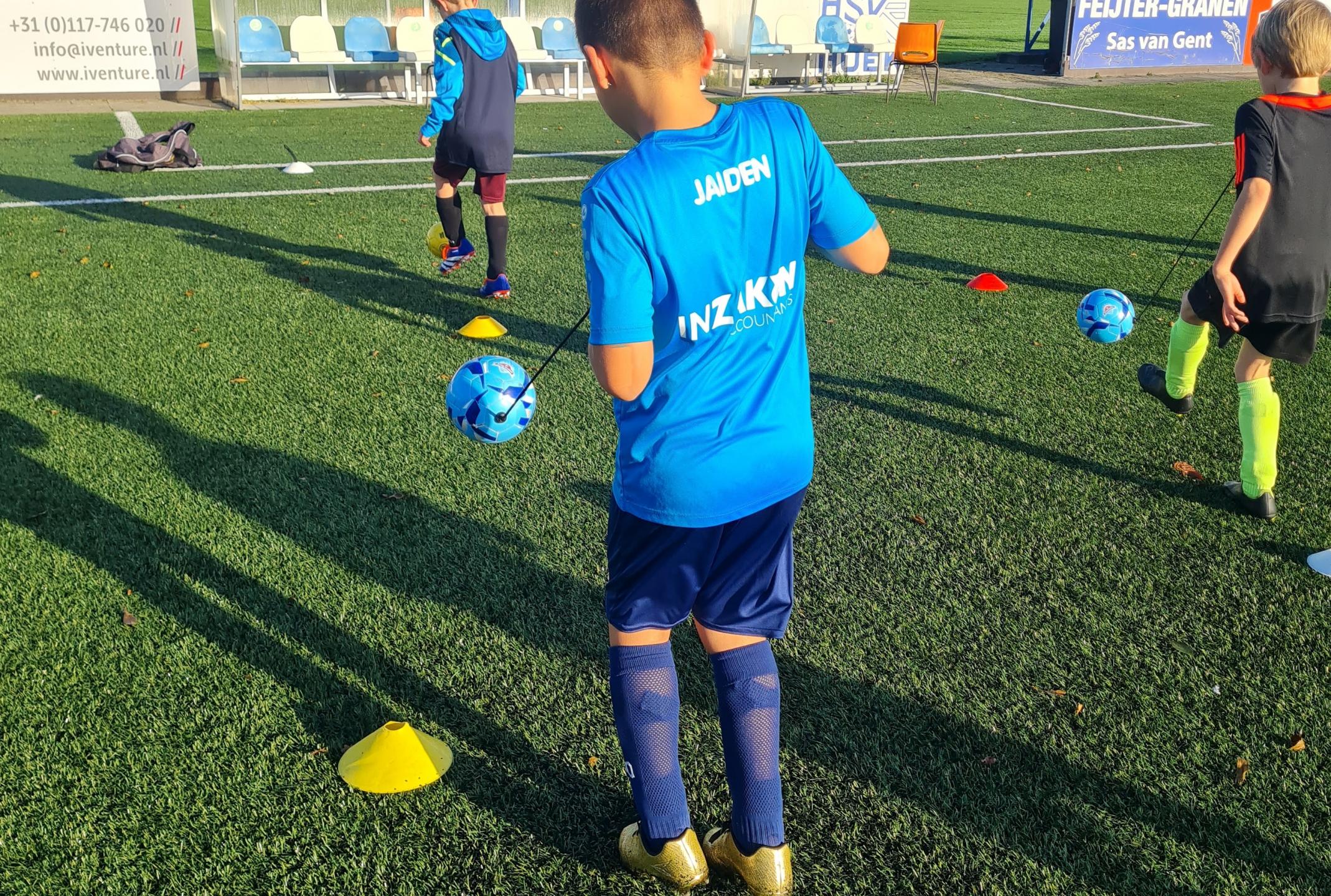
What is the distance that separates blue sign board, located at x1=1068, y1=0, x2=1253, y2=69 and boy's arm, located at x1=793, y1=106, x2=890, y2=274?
22.4 metres

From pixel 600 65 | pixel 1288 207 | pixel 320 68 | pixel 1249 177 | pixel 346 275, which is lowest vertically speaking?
pixel 346 275

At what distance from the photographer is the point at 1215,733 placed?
10.1 ft

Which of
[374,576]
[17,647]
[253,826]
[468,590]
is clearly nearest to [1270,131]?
[468,590]

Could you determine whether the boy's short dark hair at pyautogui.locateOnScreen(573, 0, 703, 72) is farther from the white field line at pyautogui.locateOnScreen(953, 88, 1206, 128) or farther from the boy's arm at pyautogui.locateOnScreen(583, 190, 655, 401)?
the white field line at pyautogui.locateOnScreen(953, 88, 1206, 128)

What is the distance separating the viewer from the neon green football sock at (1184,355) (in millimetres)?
4715

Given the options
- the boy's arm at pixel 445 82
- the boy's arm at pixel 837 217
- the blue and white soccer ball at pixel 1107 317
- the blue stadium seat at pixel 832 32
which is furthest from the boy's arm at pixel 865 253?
the blue stadium seat at pixel 832 32

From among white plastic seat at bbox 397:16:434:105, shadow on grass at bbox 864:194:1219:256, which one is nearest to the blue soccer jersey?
shadow on grass at bbox 864:194:1219:256

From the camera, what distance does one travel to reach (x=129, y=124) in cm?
1416

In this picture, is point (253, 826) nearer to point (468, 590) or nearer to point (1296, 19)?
point (468, 590)

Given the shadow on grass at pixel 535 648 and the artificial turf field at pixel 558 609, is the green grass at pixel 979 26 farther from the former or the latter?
the shadow on grass at pixel 535 648

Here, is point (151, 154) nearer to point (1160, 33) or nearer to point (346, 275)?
point (346, 275)

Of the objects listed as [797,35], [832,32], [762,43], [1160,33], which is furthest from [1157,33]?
[762,43]

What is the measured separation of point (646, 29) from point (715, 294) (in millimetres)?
500

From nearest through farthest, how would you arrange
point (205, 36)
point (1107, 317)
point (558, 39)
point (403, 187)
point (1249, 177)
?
point (1249, 177)
point (1107, 317)
point (403, 187)
point (558, 39)
point (205, 36)
